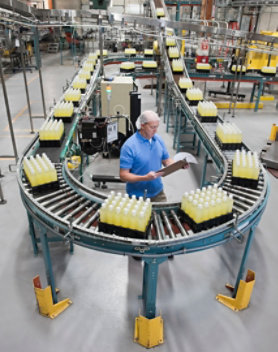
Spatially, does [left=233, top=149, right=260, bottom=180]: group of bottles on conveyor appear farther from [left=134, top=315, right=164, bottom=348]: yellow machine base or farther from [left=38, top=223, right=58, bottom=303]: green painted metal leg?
[left=38, top=223, right=58, bottom=303]: green painted metal leg

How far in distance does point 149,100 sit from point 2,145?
577 cm

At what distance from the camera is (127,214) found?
2266 millimetres

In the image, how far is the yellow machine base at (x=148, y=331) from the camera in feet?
8.49

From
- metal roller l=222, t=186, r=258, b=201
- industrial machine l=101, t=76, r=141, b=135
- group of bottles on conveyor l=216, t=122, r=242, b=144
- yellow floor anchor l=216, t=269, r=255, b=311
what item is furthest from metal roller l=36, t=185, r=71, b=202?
industrial machine l=101, t=76, r=141, b=135

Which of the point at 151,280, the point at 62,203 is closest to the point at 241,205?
the point at 151,280

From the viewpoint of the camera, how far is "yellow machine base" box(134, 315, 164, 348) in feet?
8.49

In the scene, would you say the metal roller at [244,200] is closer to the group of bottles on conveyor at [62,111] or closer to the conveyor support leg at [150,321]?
the conveyor support leg at [150,321]

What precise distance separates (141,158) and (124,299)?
1.53 m

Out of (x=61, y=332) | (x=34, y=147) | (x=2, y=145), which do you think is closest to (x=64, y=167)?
(x=34, y=147)

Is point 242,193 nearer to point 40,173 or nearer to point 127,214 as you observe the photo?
point 127,214

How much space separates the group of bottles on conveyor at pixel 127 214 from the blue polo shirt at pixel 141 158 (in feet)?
2.09

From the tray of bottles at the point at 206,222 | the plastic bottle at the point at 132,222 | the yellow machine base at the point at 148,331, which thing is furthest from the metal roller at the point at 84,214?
the yellow machine base at the point at 148,331

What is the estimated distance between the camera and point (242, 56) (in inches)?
344

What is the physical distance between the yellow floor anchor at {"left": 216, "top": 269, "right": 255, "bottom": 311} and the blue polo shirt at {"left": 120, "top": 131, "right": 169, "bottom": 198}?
4.15 feet
